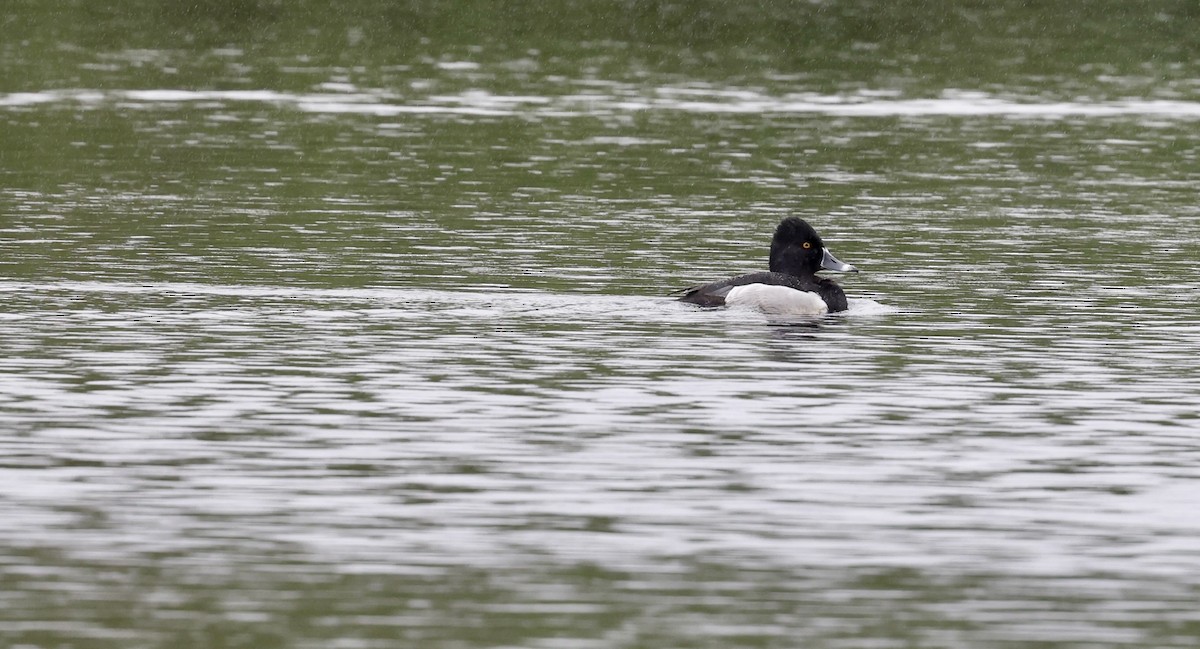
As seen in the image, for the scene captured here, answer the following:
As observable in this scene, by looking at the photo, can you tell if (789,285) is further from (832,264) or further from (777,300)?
(832,264)

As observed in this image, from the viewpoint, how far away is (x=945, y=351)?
20984 millimetres

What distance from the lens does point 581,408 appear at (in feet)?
57.5

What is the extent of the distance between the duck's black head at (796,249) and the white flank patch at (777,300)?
1.11 metres

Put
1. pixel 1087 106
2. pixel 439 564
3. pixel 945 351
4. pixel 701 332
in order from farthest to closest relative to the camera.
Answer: pixel 1087 106 → pixel 701 332 → pixel 945 351 → pixel 439 564

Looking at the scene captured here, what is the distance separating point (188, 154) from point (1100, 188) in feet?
46.7

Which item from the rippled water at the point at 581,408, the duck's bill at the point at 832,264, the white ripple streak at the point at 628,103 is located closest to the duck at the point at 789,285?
the duck's bill at the point at 832,264

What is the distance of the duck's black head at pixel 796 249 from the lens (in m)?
25.8

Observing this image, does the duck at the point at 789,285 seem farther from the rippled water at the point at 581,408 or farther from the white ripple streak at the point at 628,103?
the white ripple streak at the point at 628,103

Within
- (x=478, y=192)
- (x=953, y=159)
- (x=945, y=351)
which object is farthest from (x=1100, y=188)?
(x=945, y=351)

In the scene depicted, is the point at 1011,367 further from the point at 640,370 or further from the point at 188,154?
the point at 188,154

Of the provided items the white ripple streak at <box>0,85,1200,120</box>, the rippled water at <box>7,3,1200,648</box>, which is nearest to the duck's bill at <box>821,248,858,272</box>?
the rippled water at <box>7,3,1200,648</box>

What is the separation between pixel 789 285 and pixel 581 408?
7.50m

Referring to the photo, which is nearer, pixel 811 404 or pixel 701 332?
pixel 811 404

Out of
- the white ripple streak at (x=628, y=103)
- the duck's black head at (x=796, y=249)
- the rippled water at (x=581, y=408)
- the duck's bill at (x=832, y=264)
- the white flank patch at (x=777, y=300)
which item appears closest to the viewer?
the rippled water at (x=581, y=408)
